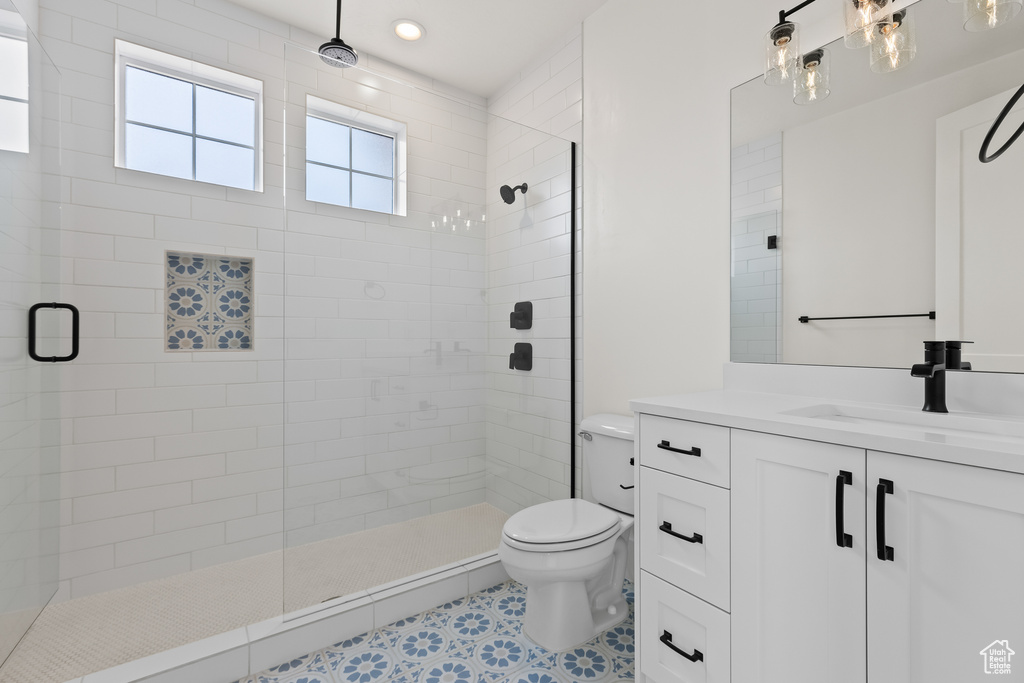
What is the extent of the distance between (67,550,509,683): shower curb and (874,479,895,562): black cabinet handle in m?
1.56

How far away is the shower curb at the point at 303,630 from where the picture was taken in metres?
1.44

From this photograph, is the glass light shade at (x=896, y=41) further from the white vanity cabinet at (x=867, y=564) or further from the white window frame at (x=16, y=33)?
the white window frame at (x=16, y=33)

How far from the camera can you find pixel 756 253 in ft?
5.39

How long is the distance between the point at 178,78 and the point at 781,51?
2541 millimetres

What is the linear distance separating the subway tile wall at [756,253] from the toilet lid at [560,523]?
2.50 ft

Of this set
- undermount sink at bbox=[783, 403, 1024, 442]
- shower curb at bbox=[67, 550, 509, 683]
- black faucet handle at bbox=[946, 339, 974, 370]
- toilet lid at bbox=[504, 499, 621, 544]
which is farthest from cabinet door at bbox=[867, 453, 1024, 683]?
shower curb at bbox=[67, 550, 509, 683]

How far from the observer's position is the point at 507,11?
2.25 metres

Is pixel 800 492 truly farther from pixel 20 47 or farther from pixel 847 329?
pixel 20 47

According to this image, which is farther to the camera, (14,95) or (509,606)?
(509,606)

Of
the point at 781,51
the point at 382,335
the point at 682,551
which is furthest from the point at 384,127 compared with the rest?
the point at 682,551

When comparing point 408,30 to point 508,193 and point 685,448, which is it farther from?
point 685,448

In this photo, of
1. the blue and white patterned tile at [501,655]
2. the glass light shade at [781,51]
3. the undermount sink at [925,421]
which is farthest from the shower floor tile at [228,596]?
the glass light shade at [781,51]

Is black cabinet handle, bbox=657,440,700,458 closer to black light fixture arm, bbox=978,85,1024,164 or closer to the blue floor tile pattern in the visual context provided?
the blue floor tile pattern

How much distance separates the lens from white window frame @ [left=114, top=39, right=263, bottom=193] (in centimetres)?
205
